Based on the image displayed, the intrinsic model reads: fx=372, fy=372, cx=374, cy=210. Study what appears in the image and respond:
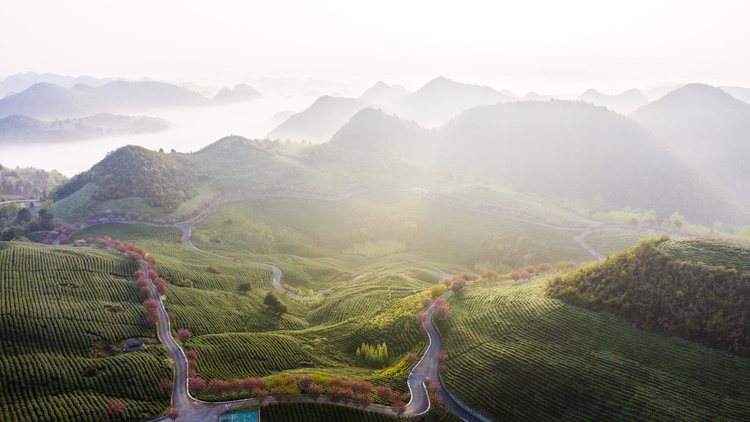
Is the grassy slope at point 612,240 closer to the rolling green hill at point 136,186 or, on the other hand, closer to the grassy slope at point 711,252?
the grassy slope at point 711,252

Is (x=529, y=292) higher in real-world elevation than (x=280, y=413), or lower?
higher

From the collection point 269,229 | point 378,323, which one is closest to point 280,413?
point 378,323

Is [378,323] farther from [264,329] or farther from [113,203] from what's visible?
[113,203]

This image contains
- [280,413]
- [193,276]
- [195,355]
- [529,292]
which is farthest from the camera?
[193,276]

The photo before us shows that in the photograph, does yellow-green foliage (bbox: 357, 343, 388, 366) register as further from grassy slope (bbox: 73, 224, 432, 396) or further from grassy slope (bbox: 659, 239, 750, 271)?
grassy slope (bbox: 659, 239, 750, 271)

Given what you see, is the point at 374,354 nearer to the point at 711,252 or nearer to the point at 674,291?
the point at 674,291

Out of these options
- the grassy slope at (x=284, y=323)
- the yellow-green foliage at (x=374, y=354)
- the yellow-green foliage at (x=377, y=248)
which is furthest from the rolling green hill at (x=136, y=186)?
the yellow-green foliage at (x=374, y=354)

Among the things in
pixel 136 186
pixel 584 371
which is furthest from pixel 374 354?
pixel 136 186

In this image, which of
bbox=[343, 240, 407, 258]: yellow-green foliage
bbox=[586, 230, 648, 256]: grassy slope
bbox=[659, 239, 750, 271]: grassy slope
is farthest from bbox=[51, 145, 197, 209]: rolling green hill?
bbox=[586, 230, 648, 256]: grassy slope
